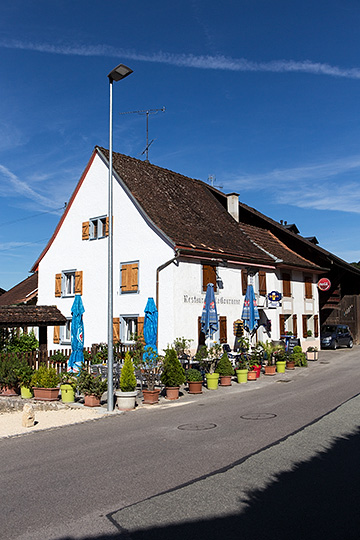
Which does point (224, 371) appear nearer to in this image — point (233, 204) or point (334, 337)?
point (233, 204)

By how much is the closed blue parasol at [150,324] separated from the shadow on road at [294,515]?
12.4 metres

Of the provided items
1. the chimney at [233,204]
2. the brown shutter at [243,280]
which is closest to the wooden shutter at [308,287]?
the chimney at [233,204]

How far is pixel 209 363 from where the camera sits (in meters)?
18.2

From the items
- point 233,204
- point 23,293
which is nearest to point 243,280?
point 233,204

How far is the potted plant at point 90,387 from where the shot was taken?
46.0ft

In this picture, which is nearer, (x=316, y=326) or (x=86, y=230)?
(x=86, y=230)

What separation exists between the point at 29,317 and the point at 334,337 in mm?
21682

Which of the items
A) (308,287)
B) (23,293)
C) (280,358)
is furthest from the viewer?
(23,293)

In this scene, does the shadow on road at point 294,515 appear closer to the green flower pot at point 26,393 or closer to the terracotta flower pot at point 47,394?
the terracotta flower pot at point 47,394

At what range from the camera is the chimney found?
1190 inches

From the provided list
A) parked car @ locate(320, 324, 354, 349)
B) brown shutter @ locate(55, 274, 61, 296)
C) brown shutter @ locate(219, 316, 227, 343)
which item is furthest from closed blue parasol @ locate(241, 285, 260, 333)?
parked car @ locate(320, 324, 354, 349)

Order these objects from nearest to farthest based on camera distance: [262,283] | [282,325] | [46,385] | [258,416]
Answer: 1. [258,416]
2. [46,385]
3. [262,283]
4. [282,325]

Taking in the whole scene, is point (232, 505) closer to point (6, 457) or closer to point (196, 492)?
point (196, 492)

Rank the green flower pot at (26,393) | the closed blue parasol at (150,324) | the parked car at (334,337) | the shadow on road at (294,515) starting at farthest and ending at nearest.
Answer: the parked car at (334,337) < the closed blue parasol at (150,324) < the green flower pot at (26,393) < the shadow on road at (294,515)
